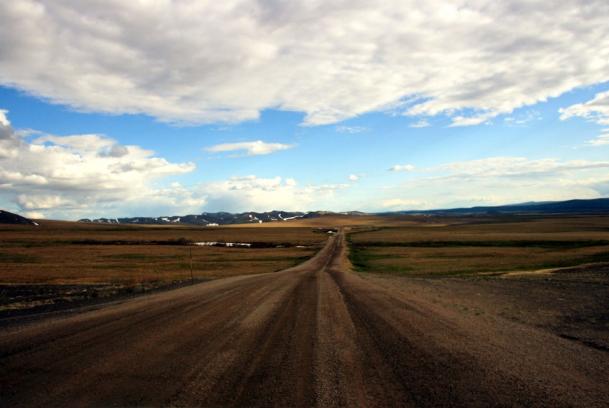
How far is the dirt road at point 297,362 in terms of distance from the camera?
7508 millimetres

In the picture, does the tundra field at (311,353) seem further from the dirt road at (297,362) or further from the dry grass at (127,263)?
the dry grass at (127,263)

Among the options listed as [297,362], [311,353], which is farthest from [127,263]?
[297,362]

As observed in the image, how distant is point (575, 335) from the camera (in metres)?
12.3

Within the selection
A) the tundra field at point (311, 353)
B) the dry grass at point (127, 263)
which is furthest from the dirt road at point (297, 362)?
the dry grass at point (127, 263)

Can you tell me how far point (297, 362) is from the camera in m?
9.51

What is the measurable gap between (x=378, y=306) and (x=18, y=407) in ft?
42.4

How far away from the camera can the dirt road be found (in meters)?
7.51

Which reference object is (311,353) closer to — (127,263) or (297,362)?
(297,362)

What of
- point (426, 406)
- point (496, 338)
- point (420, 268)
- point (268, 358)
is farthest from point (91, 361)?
point (420, 268)

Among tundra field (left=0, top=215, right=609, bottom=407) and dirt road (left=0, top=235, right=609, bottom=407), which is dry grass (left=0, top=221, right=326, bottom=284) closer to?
tundra field (left=0, top=215, right=609, bottom=407)

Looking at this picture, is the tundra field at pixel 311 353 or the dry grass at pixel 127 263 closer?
the tundra field at pixel 311 353

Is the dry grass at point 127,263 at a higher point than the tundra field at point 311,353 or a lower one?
lower

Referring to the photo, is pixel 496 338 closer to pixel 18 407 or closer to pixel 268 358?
pixel 268 358

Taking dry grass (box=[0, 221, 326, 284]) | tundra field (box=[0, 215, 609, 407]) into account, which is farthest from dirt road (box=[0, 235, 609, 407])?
dry grass (box=[0, 221, 326, 284])
